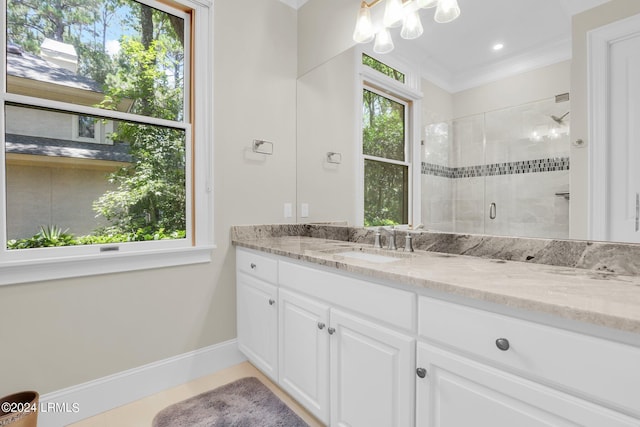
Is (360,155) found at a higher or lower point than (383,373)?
higher

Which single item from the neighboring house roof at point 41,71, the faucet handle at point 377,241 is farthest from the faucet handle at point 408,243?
the neighboring house roof at point 41,71

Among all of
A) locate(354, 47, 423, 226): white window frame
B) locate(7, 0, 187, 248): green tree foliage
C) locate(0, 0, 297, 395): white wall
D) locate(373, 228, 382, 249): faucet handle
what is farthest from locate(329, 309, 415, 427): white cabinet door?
locate(7, 0, 187, 248): green tree foliage

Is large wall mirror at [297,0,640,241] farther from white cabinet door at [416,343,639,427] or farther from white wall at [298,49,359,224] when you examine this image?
white cabinet door at [416,343,639,427]

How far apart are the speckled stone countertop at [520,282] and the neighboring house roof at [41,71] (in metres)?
1.42

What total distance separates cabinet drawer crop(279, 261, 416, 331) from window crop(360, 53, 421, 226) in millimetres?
642

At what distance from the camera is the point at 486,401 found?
87 centimetres

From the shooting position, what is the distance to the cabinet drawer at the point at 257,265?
5.75 feet

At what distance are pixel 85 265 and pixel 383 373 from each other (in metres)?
1.56

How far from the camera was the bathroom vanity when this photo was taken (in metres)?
0.70

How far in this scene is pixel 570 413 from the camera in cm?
73

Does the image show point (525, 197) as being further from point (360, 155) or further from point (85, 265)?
point (85, 265)

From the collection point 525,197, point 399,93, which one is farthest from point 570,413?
point 399,93

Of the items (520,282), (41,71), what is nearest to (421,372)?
(520,282)

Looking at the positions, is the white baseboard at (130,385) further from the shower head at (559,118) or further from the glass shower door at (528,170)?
the shower head at (559,118)
